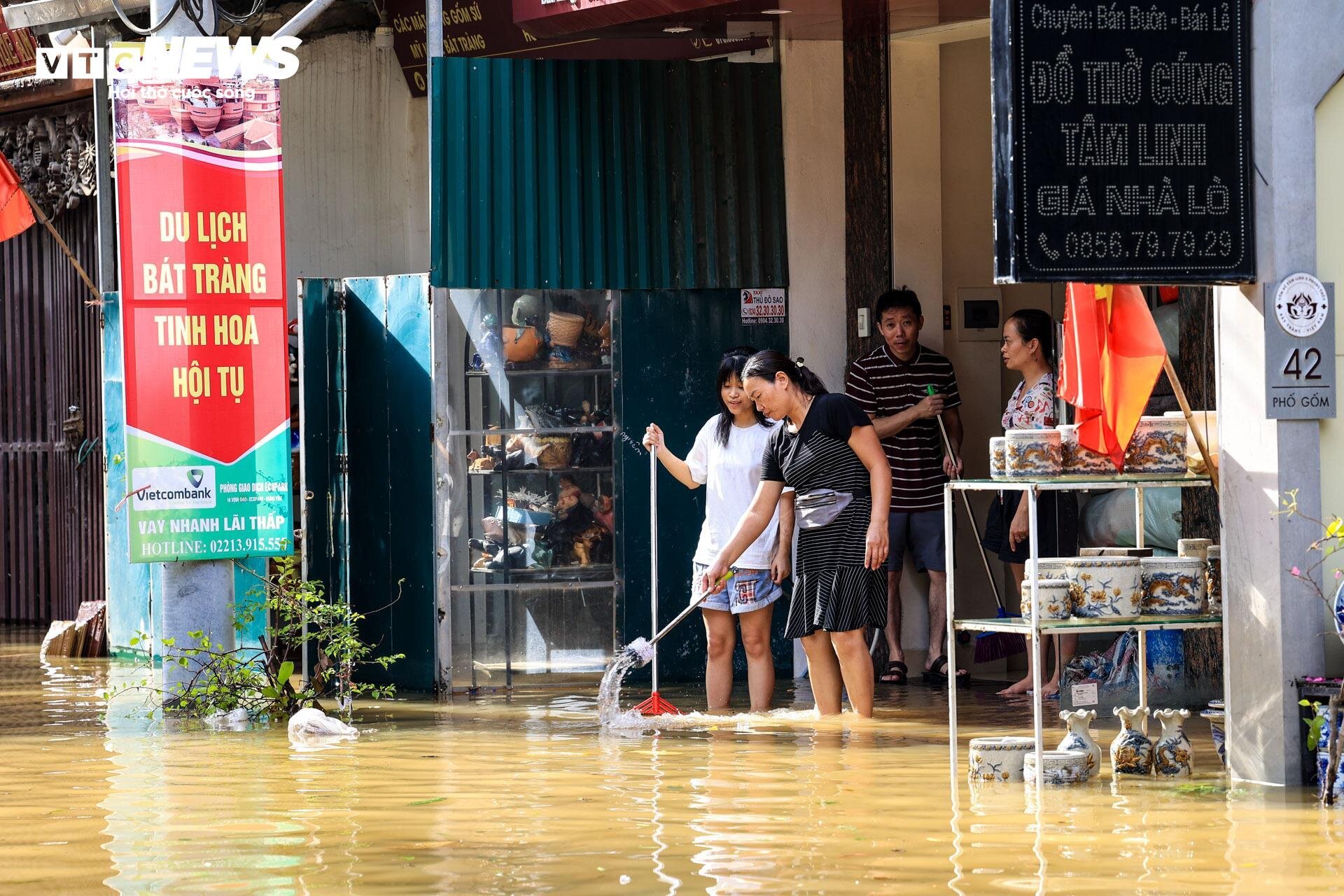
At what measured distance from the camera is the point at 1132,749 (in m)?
7.01

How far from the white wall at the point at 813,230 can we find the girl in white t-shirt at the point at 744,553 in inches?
52.1

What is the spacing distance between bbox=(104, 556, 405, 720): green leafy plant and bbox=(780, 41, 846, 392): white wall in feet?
10.0

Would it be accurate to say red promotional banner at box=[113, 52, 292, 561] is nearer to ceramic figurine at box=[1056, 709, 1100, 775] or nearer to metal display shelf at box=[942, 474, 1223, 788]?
metal display shelf at box=[942, 474, 1223, 788]

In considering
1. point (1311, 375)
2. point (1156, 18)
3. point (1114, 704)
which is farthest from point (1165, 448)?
point (1114, 704)

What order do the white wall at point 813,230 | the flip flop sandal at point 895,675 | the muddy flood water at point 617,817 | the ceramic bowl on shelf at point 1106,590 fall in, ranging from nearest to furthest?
the muddy flood water at point 617,817, the ceramic bowl on shelf at point 1106,590, the flip flop sandal at point 895,675, the white wall at point 813,230

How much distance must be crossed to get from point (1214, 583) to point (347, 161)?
27.7 feet

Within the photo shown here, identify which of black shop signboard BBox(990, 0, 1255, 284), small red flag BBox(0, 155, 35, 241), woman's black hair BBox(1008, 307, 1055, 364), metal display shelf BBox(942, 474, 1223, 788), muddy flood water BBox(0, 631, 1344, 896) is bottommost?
muddy flood water BBox(0, 631, 1344, 896)

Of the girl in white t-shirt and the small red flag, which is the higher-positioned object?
the small red flag

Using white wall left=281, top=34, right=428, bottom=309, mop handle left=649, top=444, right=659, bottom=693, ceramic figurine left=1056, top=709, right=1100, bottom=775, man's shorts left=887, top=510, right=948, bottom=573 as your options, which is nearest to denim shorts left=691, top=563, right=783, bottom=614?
mop handle left=649, top=444, right=659, bottom=693

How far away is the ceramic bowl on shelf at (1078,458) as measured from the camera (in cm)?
693

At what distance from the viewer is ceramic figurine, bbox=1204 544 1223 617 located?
6965 mm

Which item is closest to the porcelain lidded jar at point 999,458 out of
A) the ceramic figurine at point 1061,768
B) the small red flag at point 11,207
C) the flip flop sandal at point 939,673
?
the ceramic figurine at point 1061,768

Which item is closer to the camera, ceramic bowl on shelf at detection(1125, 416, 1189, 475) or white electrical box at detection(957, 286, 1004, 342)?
ceramic bowl on shelf at detection(1125, 416, 1189, 475)

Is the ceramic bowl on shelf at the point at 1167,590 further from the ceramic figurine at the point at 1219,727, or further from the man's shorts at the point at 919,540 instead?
the man's shorts at the point at 919,540
